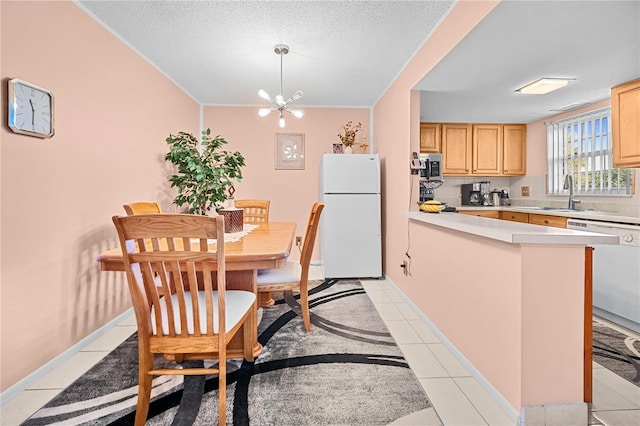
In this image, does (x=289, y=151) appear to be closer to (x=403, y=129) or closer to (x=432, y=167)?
(x=403, y=129)

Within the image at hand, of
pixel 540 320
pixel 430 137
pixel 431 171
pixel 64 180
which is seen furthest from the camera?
pixel 430 137

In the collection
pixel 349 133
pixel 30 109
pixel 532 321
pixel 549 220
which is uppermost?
pixel 349 133

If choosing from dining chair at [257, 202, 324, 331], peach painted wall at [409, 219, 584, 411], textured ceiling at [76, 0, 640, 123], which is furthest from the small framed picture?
peach painted wall at [409, 219, 584, 411]

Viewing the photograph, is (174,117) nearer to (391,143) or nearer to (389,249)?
(391,143)

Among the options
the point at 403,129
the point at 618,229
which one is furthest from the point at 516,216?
the point at 403,129

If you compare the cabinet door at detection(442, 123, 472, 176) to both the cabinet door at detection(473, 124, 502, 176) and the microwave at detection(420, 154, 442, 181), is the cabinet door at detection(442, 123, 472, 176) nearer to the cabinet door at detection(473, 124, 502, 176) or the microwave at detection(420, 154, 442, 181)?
the cabinet door at detection(473, 124, 502, 176)

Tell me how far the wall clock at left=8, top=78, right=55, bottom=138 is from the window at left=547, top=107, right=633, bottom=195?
4.98 metres

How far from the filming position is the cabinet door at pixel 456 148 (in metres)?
4.46

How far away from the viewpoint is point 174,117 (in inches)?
144

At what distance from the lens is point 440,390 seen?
5.55 feet

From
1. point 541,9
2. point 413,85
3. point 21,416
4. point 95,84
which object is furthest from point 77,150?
point 541,9

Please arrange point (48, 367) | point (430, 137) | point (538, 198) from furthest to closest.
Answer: point (430, 137), point (538, 198), point (48, 367)

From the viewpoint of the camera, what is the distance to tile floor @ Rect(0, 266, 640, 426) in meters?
1.48

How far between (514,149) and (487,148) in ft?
1.31
